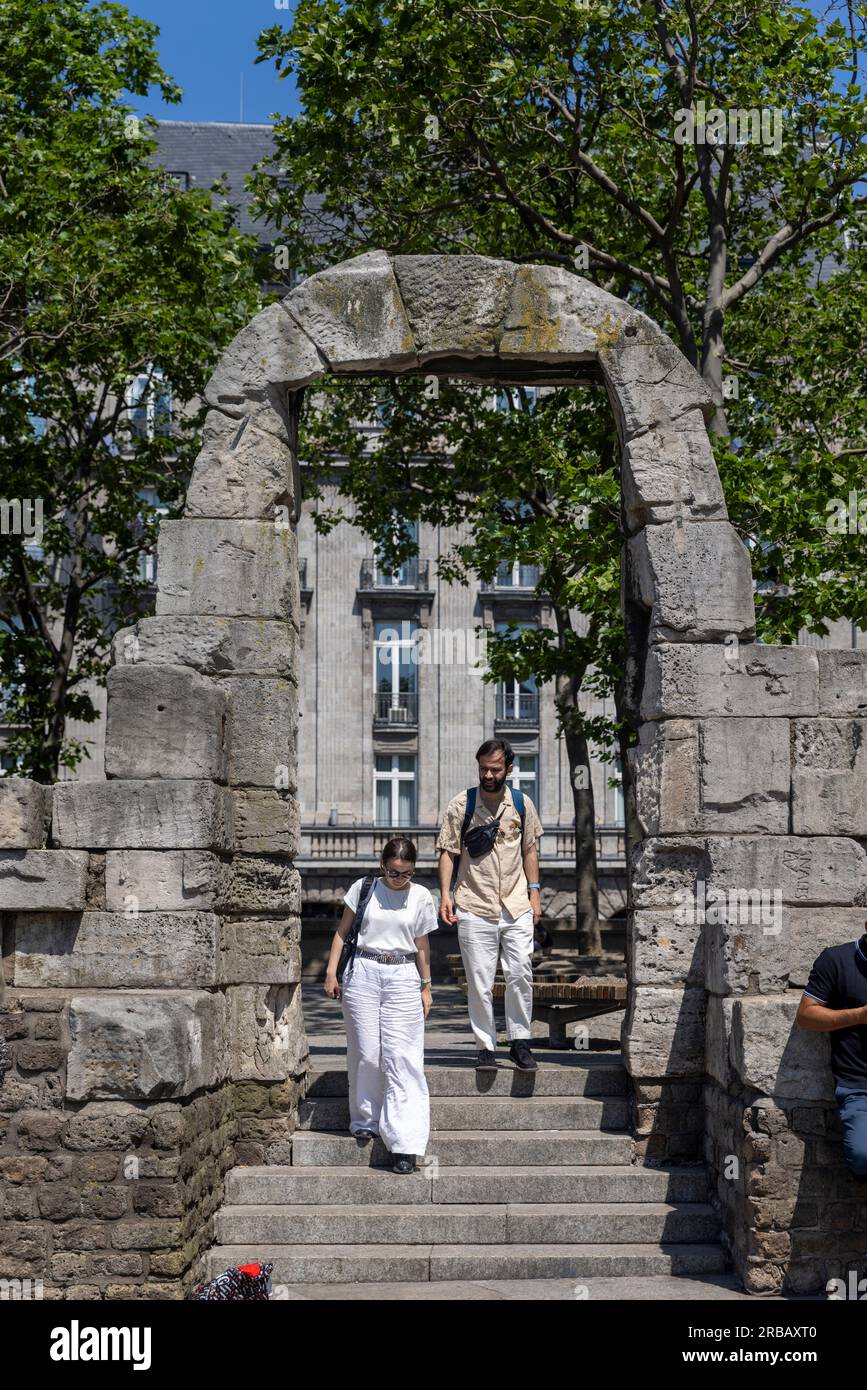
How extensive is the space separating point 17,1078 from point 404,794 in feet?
103

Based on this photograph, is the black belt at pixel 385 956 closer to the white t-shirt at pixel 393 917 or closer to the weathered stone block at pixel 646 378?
the white t-shirt at pixel 393 917

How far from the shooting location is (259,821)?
8.89m

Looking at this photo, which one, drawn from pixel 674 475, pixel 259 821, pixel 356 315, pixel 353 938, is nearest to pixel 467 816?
pixel 353 938

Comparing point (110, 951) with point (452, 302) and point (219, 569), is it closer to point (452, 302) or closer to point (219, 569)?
point (219, 569)

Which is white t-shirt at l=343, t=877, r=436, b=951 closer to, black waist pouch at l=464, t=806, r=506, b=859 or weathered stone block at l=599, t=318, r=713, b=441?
black waist pouch at l=464, t=806, r=506, b=859

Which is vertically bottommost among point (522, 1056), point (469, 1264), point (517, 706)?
point (469, 1264)

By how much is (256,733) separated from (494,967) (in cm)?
188

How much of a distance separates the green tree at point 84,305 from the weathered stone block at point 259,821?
947 cm

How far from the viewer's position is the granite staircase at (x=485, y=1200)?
7.72 meters

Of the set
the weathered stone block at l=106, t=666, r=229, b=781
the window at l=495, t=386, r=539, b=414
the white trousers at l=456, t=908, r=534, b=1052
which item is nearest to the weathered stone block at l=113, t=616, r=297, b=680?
the weathered stone block at l=106, t=666, r=229, b=781

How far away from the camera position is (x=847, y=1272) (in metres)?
7.43

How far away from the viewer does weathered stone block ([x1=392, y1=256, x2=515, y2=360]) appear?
924cm

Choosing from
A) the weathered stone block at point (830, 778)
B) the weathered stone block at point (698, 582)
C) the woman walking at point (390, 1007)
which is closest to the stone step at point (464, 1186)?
the woman walking at point (390, 1007)

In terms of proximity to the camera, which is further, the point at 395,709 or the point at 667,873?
the point at 395,709
